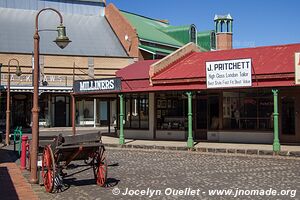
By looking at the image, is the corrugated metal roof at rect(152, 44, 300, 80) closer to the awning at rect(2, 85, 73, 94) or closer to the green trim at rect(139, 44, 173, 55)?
the awning at rect(2, 85, 73, 94)

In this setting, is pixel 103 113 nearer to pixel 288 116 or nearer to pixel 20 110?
pixel 20 110

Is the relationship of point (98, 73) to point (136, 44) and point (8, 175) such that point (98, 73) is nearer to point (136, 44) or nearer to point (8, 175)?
point (136, 44)

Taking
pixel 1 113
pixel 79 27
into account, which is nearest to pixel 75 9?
pixel 79 27

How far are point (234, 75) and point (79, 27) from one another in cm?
3063

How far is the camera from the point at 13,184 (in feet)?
35.7

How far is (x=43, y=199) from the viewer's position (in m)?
9.20

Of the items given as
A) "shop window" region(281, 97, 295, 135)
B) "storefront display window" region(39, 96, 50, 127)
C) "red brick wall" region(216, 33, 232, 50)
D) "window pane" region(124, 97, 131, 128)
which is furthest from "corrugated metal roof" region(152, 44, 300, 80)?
"red brick wall" region(216, 33, 232, 50)

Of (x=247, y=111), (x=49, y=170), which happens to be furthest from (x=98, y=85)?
(x=49, y=170)

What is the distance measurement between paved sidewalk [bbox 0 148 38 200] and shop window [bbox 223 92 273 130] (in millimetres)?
11023

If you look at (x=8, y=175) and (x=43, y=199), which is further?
(x=8, y=175)

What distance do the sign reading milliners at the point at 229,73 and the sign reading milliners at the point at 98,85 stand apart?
4938 millimetres

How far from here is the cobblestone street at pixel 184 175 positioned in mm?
10023

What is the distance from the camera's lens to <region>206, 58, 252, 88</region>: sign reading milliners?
60.8 ft

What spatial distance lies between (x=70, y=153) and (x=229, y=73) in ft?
34.5
